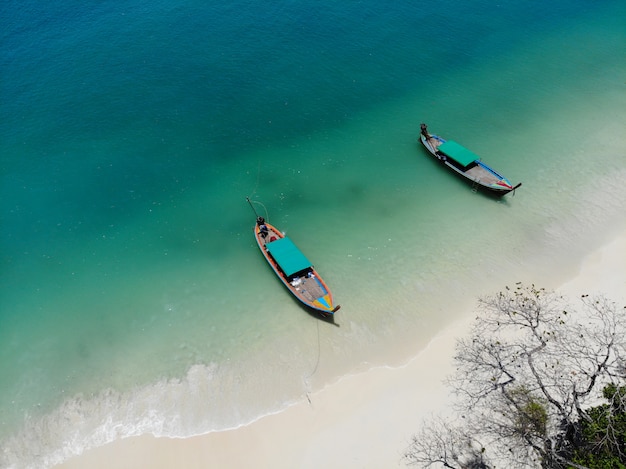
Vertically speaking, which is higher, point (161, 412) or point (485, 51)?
point (485, 51)

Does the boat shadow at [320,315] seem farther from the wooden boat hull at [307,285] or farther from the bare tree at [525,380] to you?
the bare tree at [525,380]

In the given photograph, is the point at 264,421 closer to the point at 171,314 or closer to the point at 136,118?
the point at 171,314

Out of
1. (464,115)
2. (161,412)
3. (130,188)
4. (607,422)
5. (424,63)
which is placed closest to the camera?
(607,422)

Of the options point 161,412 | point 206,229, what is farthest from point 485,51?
point 161,412

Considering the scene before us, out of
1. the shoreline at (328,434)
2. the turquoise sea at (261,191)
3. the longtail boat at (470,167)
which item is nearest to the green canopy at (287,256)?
the turquoise sea at (261,191)

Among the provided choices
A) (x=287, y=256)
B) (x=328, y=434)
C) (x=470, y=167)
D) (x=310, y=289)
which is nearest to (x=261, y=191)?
(x=287, y=256)

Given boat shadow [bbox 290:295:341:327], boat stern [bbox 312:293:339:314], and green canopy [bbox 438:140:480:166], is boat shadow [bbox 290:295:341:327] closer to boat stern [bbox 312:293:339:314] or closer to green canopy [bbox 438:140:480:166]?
boat stern [bbox 312:293:339:314]

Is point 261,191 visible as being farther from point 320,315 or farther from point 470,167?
point 470,167
